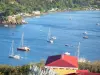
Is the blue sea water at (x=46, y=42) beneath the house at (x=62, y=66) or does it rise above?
beneath

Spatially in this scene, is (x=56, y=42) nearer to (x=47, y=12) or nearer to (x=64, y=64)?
(x=64, y=64)

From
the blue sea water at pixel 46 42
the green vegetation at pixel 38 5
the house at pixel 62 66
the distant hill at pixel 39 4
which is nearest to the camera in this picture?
the house at pixel 62 66

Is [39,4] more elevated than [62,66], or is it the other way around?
[62,66]

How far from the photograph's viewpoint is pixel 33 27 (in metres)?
37.9

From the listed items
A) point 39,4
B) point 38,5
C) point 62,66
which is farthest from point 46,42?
point 39,4

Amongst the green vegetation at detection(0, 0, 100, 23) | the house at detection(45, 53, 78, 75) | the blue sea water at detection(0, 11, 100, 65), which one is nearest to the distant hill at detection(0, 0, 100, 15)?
the green vegetation at detection(0, 0, 100, 23)

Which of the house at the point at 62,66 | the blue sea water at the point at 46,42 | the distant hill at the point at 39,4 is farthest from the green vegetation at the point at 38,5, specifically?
the house at the point at 62,66

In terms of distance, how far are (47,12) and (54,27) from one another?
2075cm

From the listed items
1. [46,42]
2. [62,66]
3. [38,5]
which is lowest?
[38,5]

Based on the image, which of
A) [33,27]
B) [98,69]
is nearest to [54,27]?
[33,27]

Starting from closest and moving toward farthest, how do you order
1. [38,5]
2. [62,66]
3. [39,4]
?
[62,66], [38,5], [39,4]

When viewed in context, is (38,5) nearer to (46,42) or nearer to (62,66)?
(46,42)

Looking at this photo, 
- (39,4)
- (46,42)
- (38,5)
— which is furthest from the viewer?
(39,4)

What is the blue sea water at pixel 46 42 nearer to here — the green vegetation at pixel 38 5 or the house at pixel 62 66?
the green vegetation at pixel 38 5
